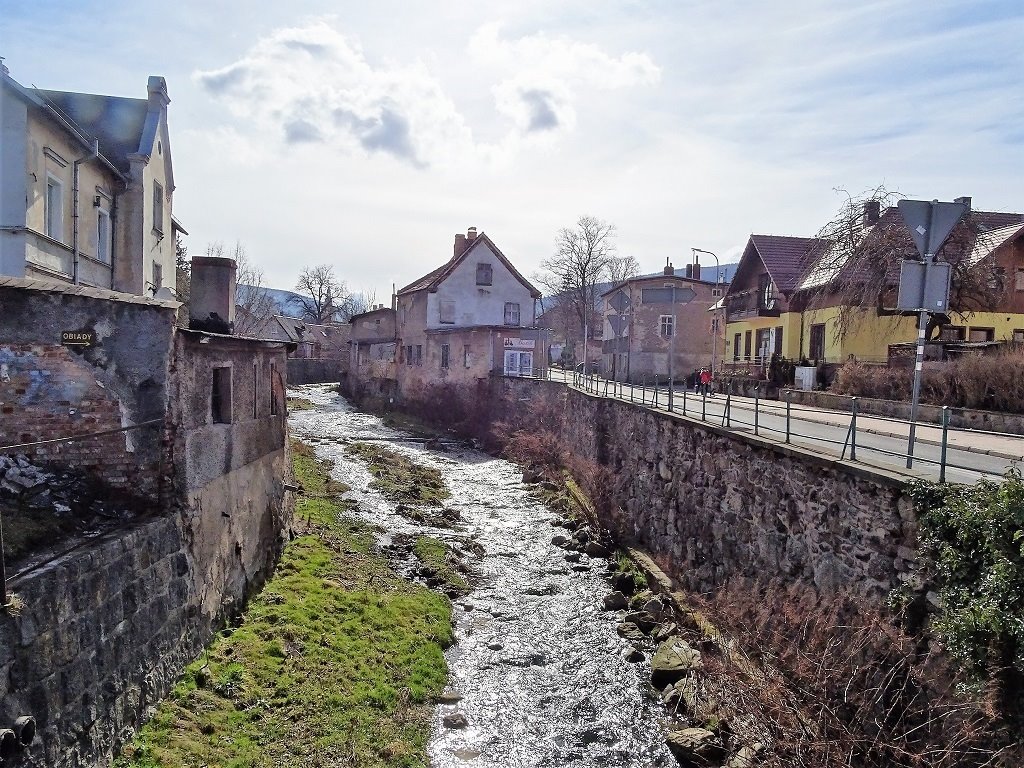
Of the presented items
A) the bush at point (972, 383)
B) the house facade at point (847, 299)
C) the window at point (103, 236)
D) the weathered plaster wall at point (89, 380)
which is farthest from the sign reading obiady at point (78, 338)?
the house facade at point (847, 299)

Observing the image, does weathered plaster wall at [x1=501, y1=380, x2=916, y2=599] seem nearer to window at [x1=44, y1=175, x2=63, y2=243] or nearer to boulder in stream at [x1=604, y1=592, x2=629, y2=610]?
boulder in stream at [x1=604, y1=592, x2=629, y2=610]

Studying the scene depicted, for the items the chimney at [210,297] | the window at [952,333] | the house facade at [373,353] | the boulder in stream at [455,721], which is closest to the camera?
the boulder in stream at [455,721]

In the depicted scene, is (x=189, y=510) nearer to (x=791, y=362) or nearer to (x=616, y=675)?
(x=616, y=675)

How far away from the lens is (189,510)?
915 cm

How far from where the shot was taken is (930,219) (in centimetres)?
877

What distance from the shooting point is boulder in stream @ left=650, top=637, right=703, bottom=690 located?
10836 millimetres

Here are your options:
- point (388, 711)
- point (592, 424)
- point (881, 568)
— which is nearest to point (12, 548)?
point (388, 711)

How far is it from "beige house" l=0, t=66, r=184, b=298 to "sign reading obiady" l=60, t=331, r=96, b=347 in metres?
6.21

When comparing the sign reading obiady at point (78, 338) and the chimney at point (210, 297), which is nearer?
the sign reading obiady at point (78, 338)

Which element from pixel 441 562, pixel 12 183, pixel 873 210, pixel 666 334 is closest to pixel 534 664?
pixel 441 562

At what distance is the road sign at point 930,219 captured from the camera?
28.4 feet

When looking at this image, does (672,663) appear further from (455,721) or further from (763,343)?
(763,343)

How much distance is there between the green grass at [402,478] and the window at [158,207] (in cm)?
1161

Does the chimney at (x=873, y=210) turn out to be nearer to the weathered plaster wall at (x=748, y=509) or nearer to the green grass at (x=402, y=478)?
the weathered plaster wall at (x=748, y=509)
